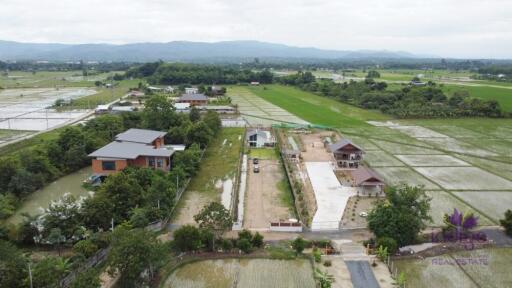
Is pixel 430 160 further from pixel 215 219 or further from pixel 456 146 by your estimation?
pixel 215 219

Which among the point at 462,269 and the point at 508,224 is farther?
the point at 508,224

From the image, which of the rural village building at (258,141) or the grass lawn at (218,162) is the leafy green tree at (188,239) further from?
the rural village building at (258,141)

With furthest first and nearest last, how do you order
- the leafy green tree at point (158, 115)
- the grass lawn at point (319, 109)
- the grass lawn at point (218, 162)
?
1. the grass lawn at point (319, 109)
2. the leafy green tree at point (158, 115)
3. the grass lawn at point (218, 162)

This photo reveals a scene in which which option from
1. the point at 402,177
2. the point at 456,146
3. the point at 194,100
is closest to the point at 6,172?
the point at 402,177

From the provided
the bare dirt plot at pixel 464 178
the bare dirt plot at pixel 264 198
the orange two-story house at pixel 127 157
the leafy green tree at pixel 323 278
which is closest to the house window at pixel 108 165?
the orange two-story house at pixel 127 157

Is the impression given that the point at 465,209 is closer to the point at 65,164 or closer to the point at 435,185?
the point at 435,185

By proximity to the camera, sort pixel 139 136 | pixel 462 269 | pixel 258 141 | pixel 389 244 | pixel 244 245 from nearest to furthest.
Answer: pixel 462 269, pixel 389 244, pixel 244 245, pixel 139 136, pixel 258 141
